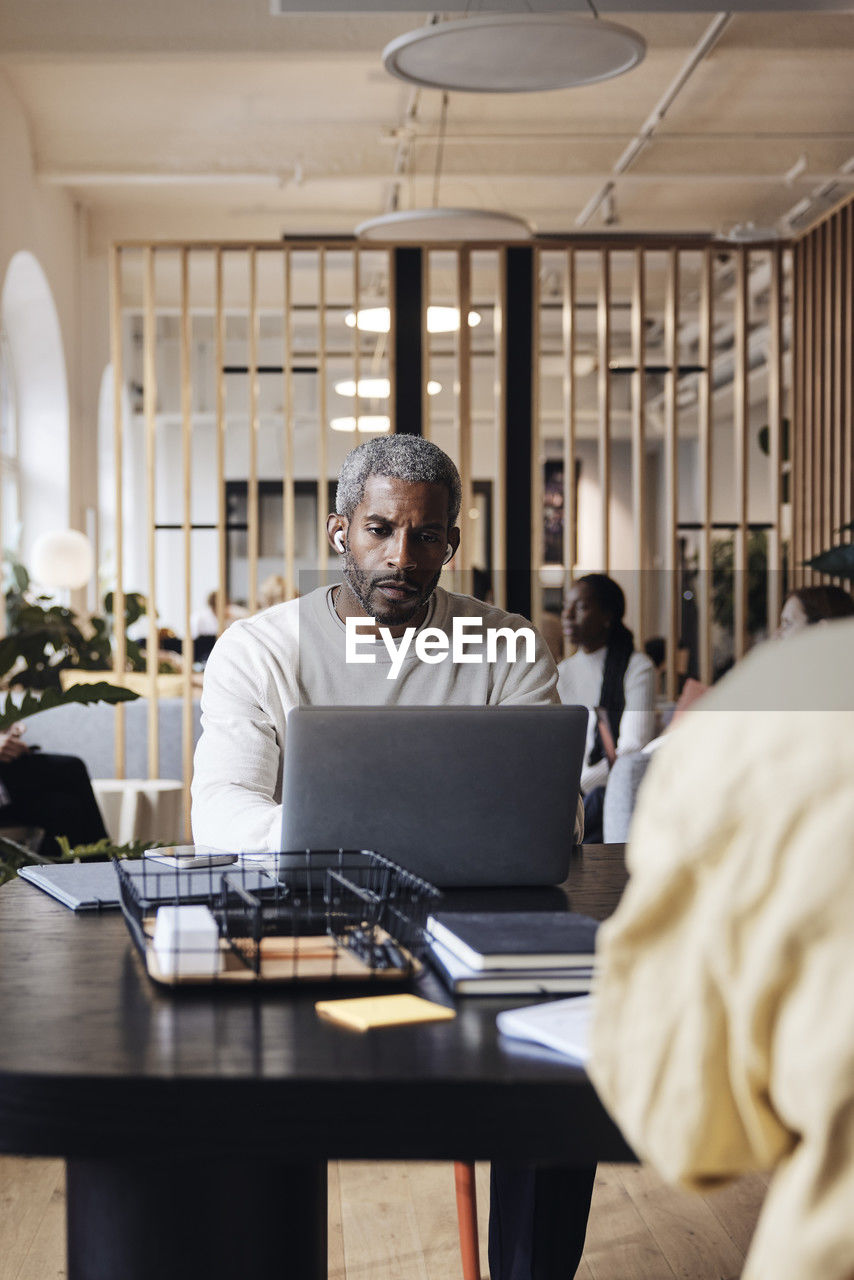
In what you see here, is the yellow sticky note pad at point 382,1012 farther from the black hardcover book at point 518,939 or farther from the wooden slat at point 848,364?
the wooden slat at point 848,364

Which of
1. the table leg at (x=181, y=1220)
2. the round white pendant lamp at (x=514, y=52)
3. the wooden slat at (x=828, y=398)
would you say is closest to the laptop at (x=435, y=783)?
the table leg at (x=181, y=1220)

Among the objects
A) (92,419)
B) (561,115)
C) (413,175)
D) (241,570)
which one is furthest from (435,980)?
(241,570)

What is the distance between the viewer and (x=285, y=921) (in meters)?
1.38

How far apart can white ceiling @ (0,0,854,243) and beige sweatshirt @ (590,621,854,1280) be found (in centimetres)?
634

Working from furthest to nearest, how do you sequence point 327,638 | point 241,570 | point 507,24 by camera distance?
point 241,570 < point 507,24 < point 327,638

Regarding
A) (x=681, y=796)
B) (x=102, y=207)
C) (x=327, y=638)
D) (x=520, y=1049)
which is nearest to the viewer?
(x=681, y=796)

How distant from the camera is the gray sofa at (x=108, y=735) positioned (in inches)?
243

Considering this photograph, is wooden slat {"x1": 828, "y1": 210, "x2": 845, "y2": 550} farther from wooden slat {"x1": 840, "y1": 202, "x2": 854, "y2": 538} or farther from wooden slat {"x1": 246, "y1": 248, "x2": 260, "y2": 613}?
wooden slat {"x1": 246, "y1": 248, "x2": 260, "y2": 613}

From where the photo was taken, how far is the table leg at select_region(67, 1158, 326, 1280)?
1129mm

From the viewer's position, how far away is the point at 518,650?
2355mm

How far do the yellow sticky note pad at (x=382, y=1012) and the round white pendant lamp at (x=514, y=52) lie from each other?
368cm

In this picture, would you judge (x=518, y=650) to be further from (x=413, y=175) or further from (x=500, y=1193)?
(x=413, y=175)

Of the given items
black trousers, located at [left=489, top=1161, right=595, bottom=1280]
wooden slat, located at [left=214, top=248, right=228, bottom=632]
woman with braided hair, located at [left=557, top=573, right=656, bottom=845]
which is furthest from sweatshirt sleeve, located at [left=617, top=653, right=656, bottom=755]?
black trousers, located at [left=489, top=1161, right=595, bottom=1280]

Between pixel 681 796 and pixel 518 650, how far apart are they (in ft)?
5.69
